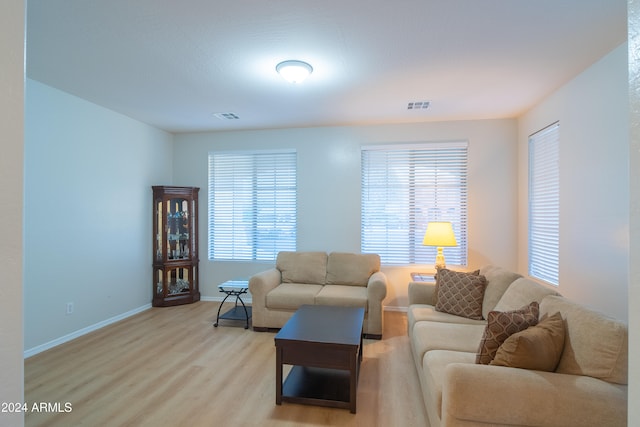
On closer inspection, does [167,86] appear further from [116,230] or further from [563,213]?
[563,213]

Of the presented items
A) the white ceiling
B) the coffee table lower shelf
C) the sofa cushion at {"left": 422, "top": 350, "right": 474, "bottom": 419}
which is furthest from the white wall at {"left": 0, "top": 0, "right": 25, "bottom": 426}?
the coffee table lower shelf

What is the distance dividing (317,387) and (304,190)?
2862 millimetres

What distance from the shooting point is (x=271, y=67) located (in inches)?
109

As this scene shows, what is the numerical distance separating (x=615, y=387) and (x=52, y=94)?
16.1ft

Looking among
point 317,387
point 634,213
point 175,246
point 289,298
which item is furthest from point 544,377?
point 175,246

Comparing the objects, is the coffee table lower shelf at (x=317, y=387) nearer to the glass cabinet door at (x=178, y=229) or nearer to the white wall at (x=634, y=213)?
the white wall at (x=634, y=213)

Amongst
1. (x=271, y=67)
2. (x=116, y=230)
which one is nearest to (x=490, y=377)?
(x=271, y=67)

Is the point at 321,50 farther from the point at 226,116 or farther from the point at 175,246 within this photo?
the point at 175,246

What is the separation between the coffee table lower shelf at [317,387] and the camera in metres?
2.23

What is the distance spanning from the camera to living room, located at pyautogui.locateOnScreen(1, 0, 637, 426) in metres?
2.55

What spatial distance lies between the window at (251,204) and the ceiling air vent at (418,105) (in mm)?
1839

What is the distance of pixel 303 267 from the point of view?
4.20 metres

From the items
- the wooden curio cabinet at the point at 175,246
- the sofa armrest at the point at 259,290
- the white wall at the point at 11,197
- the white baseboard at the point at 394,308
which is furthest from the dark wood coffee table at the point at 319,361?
the wooden curio cabinet at the point at 175,246

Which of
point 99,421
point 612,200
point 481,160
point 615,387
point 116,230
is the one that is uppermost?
point 481,160
